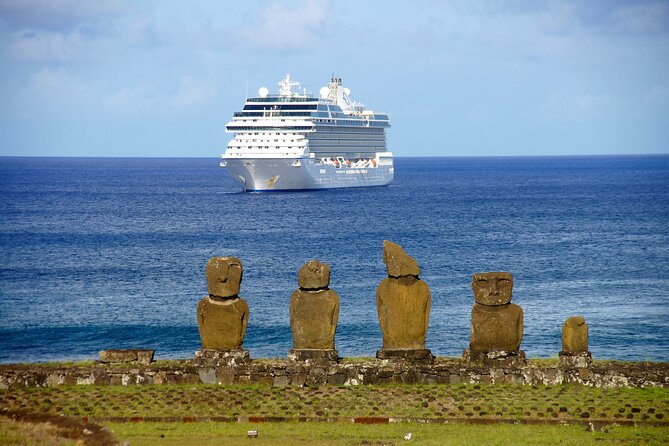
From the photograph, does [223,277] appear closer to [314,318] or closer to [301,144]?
[314,318]

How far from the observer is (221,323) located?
67.7ft

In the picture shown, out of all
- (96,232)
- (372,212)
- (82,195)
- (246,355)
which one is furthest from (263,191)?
(246,355)

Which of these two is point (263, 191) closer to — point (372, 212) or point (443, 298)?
point (372, 212)

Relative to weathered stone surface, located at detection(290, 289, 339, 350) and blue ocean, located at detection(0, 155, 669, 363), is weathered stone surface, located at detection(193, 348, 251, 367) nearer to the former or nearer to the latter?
weathered stone surface, located at detection(290, 289, 339, 350)

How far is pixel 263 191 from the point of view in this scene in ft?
395

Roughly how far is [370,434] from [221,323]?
519 cm

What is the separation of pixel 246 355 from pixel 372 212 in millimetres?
73542

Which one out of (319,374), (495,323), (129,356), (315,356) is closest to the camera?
(319,374)

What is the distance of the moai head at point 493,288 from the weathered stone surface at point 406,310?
3.21 ft

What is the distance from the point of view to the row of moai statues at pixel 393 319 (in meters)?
20.3

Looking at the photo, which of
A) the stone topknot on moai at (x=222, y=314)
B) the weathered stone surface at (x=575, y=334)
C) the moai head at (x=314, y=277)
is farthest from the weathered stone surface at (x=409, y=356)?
the stone topknot on moai at (x=222, y=314)

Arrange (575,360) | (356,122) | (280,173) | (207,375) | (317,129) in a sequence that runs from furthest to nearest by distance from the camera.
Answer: (356,122), (317,129), (280,173), (575,360), (207,375)

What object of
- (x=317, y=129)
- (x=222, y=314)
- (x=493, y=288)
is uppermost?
(x=317, y=129)

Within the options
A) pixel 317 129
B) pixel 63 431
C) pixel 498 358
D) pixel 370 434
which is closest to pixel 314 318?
pixel 498 358
